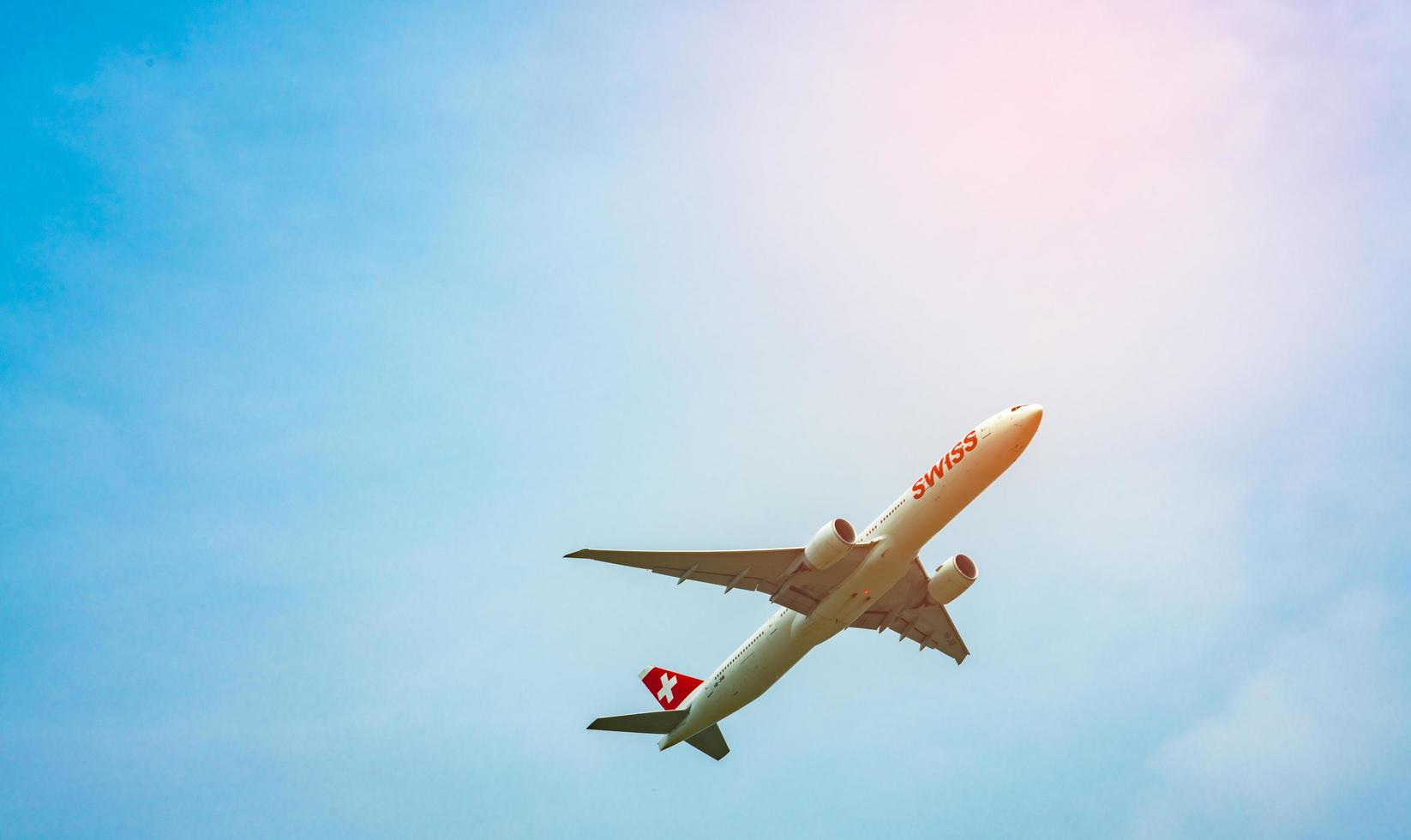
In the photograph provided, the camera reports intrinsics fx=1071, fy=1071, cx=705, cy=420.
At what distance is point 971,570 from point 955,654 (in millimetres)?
7913

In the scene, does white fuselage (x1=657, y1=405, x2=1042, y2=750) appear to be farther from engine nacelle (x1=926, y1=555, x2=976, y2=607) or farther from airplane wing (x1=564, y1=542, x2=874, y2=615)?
engine nacelle (x1=926, y1=555, x2=976, y2=607)

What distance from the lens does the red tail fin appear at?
47250 millimetres

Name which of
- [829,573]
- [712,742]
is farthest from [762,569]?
[712,742]

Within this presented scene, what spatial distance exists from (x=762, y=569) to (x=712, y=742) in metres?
11.8

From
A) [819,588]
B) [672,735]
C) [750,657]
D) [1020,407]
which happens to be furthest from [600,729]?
[1020,407]

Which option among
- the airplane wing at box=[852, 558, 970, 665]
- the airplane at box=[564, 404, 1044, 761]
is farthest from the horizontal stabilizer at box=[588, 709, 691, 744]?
the airplane wing at box=[852, 558, 970, 665]

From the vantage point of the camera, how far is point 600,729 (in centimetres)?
4353

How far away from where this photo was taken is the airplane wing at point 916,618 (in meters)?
45.4

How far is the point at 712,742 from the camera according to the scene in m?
47.8

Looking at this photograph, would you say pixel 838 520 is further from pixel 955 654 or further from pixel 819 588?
pixel 955 654

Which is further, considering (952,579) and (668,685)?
(668,685)

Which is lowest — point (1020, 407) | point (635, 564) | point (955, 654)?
point (955, 654)

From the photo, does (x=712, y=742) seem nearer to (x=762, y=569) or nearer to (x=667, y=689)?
(x=667, y=689)

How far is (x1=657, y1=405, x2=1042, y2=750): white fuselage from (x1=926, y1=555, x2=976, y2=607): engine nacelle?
4197 millimetres
